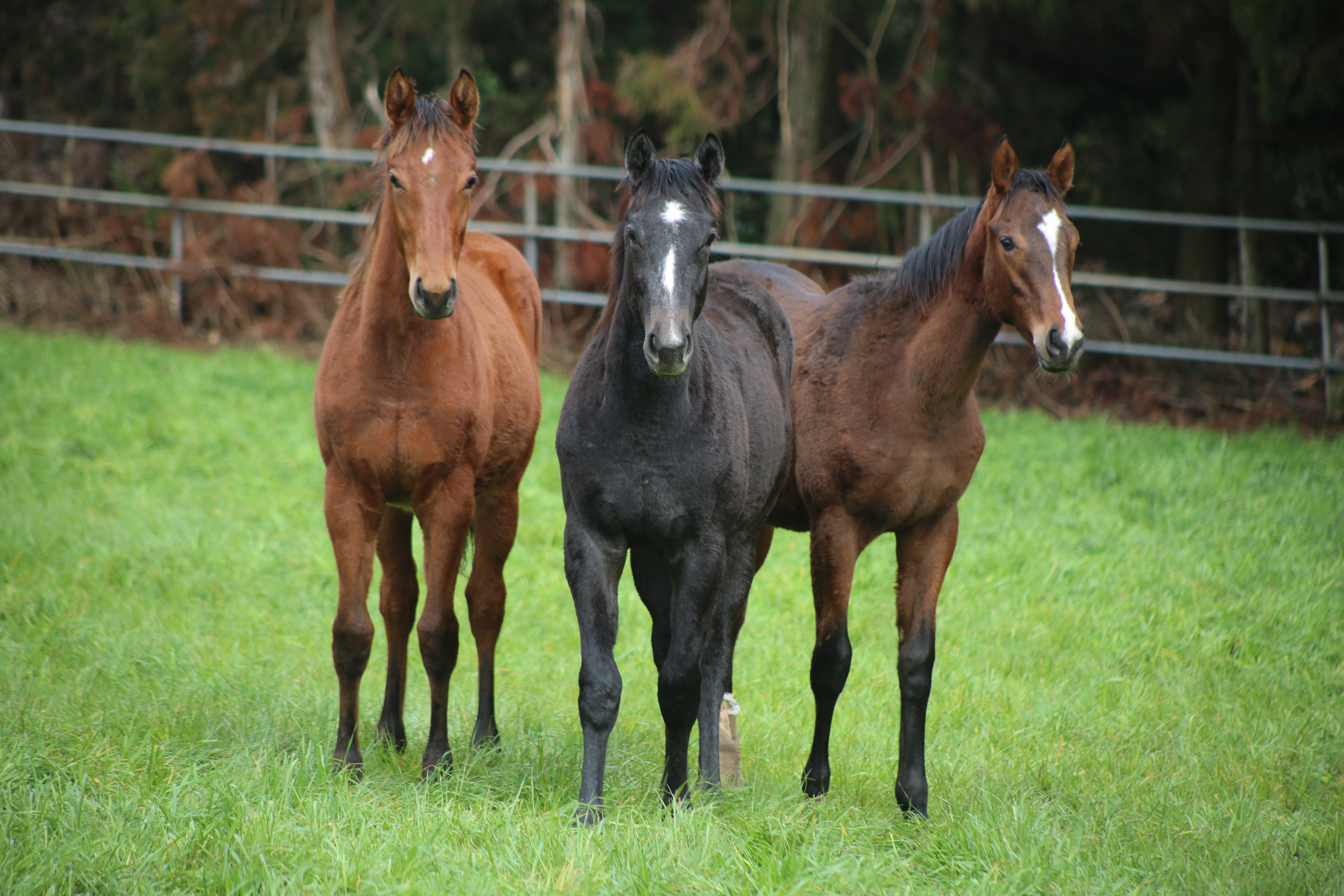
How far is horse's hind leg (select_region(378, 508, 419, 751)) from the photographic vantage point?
4.29 metres

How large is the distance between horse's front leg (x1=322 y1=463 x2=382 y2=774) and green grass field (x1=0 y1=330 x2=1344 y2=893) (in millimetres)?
214

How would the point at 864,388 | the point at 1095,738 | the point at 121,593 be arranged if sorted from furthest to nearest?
the point at 121,593
the point at 1095,738
the point at 864,388

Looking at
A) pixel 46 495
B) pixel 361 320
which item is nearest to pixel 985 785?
pixel 361 320

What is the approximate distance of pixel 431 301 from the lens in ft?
11.8

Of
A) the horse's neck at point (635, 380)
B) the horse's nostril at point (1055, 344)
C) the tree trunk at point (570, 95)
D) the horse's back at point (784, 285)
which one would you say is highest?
the tree trunk at point (570, 95)

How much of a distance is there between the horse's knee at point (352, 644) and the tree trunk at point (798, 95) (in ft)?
26.7

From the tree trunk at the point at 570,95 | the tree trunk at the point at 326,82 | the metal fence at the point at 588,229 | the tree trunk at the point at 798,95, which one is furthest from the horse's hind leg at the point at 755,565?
the tree trunk at the point at 326,82

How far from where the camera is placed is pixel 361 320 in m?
3.97

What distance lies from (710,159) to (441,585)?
68.6 inches

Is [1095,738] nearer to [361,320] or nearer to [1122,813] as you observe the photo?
[1122,813]

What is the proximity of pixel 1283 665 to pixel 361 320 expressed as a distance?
442cm

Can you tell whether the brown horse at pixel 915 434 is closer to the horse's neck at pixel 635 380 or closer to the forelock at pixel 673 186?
the horse's neck at pixel 635 380

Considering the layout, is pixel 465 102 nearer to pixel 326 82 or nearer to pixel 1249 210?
pixel 1249 210

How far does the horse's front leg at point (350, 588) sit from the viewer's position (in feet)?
12.7
